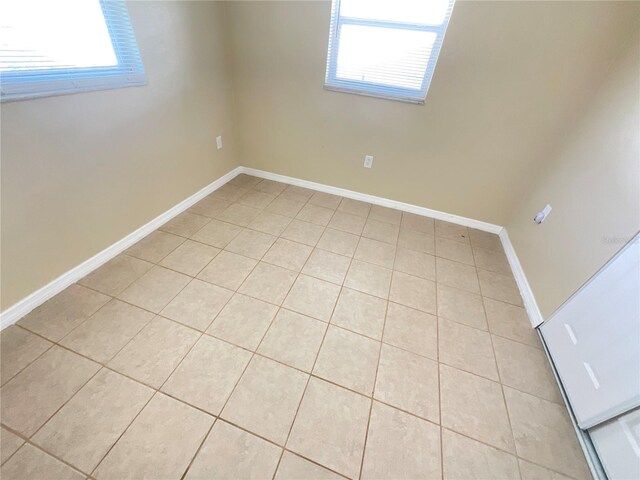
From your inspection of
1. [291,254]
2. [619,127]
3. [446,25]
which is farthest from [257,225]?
[619,127]

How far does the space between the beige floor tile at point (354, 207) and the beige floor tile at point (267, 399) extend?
1.60 m

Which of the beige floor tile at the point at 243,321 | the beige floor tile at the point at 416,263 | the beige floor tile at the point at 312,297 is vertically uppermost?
the beige floor tile at the point at 416,263

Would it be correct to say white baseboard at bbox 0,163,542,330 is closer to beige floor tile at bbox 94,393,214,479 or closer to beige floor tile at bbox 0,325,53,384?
beige floor tile at bbox 0,325,53,384

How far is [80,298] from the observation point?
1.51 metres

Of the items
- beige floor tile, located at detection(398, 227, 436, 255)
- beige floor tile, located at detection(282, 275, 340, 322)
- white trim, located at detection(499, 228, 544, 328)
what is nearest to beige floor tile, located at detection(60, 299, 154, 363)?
beige floor tile, located at detection(282, 275, 340, 322)

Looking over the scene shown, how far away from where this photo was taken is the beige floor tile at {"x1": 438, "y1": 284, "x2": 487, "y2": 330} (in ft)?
5.30

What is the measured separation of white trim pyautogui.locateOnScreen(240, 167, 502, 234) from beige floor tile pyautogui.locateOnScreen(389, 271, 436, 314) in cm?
93

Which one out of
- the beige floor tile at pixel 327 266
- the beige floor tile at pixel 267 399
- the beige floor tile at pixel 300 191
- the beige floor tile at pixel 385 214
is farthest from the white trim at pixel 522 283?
the beige floor tile at pixel 300 191

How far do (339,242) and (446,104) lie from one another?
133cm

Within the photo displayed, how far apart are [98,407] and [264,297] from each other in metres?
0.85

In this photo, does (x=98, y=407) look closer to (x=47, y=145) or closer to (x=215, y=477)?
(x=215, y=477)

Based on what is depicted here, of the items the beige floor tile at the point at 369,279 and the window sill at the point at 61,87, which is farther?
the beige floor tile at the point at 369,279

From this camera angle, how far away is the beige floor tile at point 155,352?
121 cm

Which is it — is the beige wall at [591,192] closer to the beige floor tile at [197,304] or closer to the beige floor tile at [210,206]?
the beige floor tile at [197,304]
